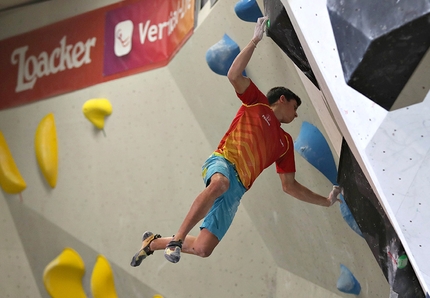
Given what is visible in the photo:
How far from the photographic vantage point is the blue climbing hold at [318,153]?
283cm

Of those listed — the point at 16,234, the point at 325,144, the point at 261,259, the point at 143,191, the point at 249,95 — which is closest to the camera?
the point at 249,95

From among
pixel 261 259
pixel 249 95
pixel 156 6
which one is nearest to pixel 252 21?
pixel 249 95

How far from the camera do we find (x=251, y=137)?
2.59 meters

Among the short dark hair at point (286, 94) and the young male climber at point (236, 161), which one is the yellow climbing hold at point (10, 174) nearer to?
the young male climber at point (236, 161)

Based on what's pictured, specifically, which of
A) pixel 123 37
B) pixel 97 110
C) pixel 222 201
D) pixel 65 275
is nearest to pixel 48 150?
pixel 97 110

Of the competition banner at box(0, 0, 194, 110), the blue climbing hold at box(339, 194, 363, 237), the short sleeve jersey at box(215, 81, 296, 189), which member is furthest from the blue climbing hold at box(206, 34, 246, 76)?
the blue climbing hold at box(339, 194, 363, 237)

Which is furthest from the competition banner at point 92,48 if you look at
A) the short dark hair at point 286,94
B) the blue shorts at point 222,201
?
the blue shorts at point 222,201

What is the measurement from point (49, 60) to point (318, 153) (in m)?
2.85

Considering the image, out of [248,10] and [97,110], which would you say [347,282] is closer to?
[248,10]

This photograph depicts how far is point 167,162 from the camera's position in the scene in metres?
4.06

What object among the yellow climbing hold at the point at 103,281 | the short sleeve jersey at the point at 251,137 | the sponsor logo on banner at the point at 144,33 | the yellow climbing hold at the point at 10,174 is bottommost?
the yellow climbing hold at the point at 103,281

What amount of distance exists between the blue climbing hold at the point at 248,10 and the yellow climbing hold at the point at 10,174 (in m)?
2.76

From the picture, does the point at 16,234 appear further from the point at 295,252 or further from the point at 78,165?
the point at 295,252

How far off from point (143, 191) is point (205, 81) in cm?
109
